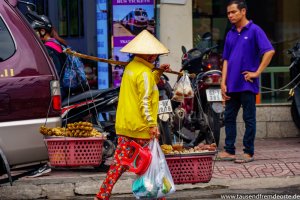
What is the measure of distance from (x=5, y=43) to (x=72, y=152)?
3.74 feet

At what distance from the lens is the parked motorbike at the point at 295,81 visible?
35.6ft

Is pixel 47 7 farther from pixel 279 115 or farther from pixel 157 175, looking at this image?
pixel 157 175

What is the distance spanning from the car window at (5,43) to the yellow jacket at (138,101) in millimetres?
1048

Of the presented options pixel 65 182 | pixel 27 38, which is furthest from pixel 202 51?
pixel 27 38

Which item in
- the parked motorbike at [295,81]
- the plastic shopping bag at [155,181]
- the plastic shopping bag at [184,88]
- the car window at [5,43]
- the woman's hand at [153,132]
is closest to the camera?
the plastic shopping bag at [155,181]

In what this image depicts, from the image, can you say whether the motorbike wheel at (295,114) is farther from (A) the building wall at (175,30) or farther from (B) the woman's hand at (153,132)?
(B) the woman's hand at (153,132)

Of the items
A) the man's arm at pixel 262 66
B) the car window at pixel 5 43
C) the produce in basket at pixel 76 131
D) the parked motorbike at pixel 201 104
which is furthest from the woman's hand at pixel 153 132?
the parked motorbike at pixel 201 104

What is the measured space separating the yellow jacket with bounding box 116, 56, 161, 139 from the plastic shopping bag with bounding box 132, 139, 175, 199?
27cm

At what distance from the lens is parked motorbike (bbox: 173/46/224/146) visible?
10180mm

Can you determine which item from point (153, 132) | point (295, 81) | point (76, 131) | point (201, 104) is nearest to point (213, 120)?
point (201, 104)

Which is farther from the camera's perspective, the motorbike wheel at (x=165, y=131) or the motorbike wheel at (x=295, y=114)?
the motorbike wheel at (x=295, y=114)

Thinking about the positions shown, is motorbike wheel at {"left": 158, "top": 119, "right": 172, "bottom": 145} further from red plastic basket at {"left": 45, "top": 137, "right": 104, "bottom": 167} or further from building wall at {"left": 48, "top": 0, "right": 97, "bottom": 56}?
building wall at {"left": 48, "top": 0, "right": 97, "bottom": 56}

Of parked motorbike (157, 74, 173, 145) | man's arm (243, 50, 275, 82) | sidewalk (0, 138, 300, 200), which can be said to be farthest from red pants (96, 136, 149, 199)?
man's arm (243, 50, 275, 82)

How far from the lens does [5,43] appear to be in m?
7.14
